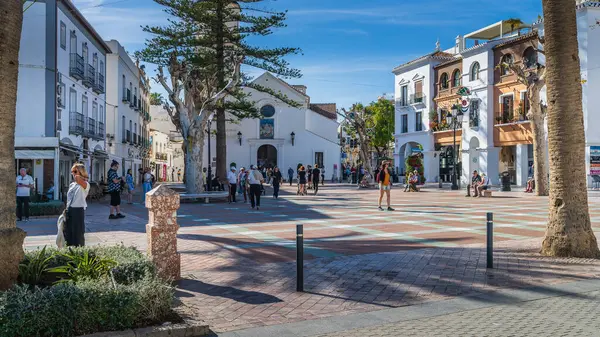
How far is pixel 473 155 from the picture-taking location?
126ft

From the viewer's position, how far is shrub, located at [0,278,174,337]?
436 cm

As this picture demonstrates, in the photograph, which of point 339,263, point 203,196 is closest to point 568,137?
point 339,263

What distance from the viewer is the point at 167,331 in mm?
4812

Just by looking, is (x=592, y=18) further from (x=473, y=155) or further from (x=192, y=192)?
(x=192, y=192)

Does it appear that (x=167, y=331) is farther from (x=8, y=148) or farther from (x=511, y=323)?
(x=511, y=323)

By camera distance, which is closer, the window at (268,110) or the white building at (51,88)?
the white building at (51,88)

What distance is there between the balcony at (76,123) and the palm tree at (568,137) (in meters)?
22.6

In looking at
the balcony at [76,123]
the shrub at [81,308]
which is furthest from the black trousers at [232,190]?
the shrub at [81,308]

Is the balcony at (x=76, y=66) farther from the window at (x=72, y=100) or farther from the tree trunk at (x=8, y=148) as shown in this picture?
the tree trunk at (x=8, y=148)

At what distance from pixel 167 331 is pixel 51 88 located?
20847mm

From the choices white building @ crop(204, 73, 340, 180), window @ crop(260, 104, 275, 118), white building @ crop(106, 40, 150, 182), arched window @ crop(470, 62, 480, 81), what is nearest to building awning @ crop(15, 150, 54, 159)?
white building @ crop(106, 40, 150, 182)

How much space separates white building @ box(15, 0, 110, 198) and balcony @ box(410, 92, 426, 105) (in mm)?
28994

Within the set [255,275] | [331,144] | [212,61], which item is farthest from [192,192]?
[331,144]

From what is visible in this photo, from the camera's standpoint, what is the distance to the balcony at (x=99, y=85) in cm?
2968
